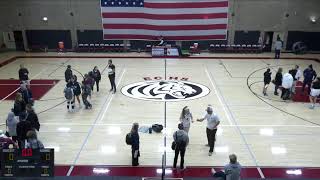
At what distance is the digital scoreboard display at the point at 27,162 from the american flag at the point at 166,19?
19026 millimetres

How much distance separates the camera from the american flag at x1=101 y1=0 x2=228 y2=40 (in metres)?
25.1

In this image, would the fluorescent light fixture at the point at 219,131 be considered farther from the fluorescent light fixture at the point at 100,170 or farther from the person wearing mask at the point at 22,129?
the person wearing mask at the point at 22,129

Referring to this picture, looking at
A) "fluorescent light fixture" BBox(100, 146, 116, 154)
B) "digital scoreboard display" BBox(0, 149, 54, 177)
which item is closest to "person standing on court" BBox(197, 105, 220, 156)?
"fluorescent light fixture" BBox(100, 146, 116, 154)

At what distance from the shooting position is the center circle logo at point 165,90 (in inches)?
629

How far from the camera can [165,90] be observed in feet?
55.6

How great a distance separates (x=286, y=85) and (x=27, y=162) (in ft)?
37.1

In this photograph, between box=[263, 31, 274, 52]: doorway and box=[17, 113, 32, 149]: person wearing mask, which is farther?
box=[263, 31, 274, 52]: doorway

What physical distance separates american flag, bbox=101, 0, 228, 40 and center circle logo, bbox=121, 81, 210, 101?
8.43 meters

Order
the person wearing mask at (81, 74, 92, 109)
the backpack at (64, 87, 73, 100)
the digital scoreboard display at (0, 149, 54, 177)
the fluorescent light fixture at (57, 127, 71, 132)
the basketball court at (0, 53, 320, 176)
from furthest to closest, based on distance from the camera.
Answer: the person wearing mask at (81, 74, 92, 109)
the backpack at (64, 87, 73, 100)
the fluorescent light fixture at (57, 127, 71, 132)
the basketball court at (0, 53, 320, 176)
the digital scoreboard display at (0, 149, 54, 177)

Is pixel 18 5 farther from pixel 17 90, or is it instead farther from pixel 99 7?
pixel 17 90

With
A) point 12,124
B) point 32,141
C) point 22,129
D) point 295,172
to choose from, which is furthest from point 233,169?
point 12,124

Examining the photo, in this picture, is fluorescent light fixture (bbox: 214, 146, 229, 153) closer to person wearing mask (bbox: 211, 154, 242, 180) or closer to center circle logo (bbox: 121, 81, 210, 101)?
person wearing mask (bbox: 211, 154, 242, 180)

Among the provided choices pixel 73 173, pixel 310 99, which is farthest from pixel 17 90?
pixel 310 99

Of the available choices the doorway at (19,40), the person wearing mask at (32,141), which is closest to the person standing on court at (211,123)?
the person wearing mask at (32,141)
